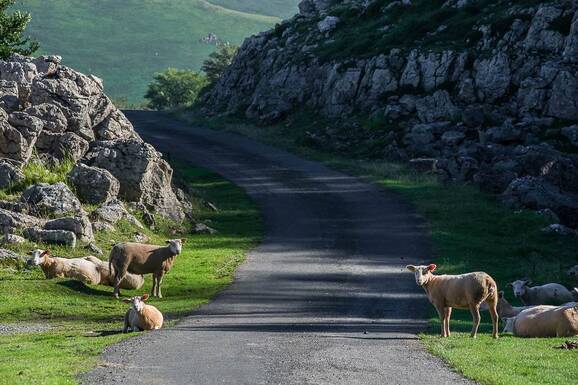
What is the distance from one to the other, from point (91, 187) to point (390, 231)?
14301mm

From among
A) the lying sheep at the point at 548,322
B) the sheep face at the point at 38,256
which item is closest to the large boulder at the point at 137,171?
the sheep face at the point at 38,256

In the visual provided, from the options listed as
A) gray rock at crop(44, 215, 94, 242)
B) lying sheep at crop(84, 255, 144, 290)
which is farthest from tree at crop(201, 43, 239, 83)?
lying sheep at crop(84, 255, 144, 290)

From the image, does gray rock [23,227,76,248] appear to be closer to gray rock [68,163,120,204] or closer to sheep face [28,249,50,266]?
sheep face [28,249,50,266]

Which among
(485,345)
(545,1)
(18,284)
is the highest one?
(545,1)

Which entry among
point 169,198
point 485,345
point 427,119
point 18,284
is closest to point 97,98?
point 169,198

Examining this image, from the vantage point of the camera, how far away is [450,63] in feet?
251

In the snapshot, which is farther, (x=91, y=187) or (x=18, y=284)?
(x=91, y=187)

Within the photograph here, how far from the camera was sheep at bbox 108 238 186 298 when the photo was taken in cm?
3766

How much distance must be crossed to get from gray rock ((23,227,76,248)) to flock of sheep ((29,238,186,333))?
8.78 feet

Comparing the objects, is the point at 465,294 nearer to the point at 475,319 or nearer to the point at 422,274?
the point at 475,319

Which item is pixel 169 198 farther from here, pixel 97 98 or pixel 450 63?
pixel 450 63

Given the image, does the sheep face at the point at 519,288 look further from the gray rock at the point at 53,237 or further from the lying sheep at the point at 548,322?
the gray rock at the point at 53,237

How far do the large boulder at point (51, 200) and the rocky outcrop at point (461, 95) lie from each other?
23.6 m

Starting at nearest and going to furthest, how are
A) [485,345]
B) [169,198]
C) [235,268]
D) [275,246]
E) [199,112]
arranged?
[485,345] < [235,268] < [275,246] < [169,198] < [199,112]
